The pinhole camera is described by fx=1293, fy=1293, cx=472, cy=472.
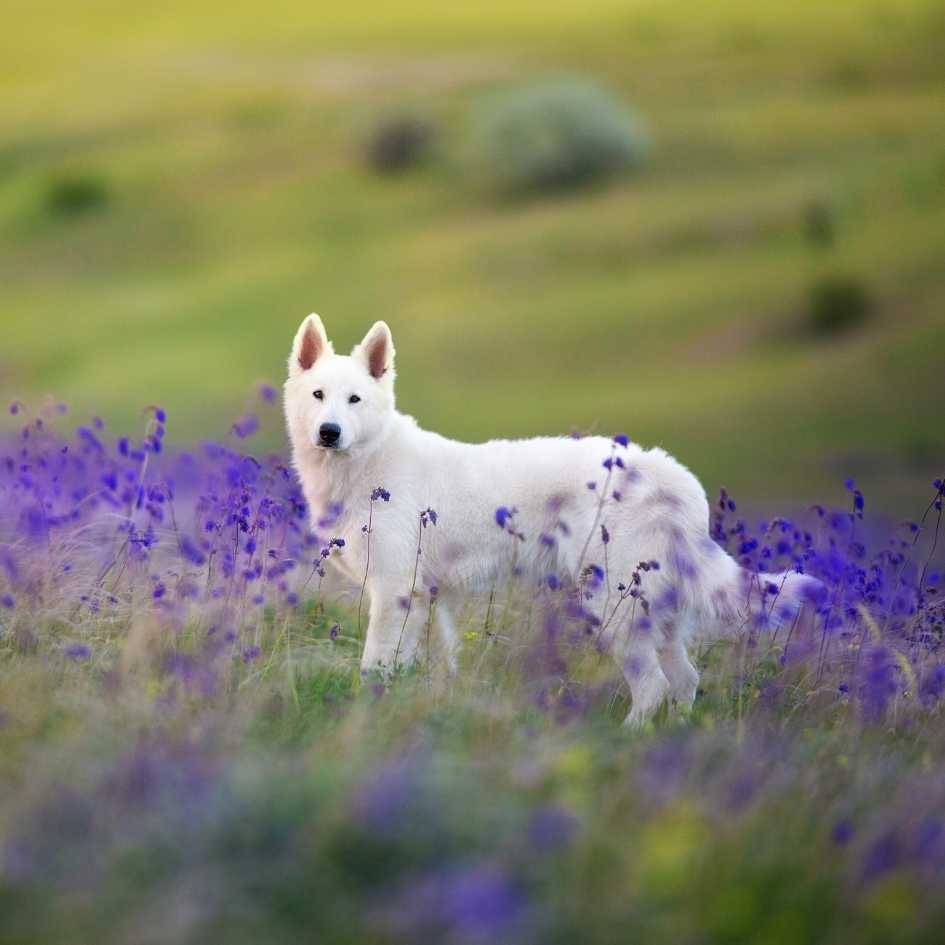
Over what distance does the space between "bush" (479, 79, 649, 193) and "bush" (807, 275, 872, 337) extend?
12433 millimetres

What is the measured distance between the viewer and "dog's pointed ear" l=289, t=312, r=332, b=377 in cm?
664

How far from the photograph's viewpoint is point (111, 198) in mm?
43625

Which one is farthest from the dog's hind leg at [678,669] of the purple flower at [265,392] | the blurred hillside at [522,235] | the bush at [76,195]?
the bush at [76,195]

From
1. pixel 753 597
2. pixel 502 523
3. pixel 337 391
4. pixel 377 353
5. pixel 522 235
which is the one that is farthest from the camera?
pixel 522 235

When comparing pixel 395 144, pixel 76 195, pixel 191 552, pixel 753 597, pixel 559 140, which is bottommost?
pixel 191 552

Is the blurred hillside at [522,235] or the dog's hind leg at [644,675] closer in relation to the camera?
the dog's hind leg at [644,675]

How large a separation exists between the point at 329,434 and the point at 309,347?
69cm

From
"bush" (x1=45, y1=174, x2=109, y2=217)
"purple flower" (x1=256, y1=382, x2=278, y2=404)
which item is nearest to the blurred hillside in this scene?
"bush" (x1=45, y1=174, x2=109, y2=217)

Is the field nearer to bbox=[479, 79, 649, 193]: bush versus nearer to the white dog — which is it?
the white dog

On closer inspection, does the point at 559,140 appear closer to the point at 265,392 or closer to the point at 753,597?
the point at 265,392

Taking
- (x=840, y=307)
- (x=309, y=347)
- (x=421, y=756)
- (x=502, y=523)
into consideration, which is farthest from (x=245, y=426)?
(x=840, y=307)

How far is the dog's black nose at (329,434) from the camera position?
6188mm

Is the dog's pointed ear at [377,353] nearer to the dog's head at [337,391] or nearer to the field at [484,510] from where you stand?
the dog's head at [337,391]

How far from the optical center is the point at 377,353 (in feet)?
21.8
